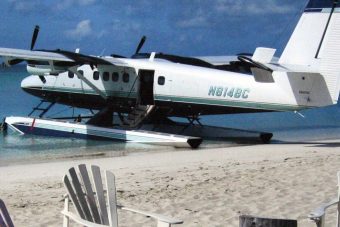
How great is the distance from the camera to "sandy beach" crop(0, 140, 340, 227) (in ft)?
27.3

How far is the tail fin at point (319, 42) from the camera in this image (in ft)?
55.3

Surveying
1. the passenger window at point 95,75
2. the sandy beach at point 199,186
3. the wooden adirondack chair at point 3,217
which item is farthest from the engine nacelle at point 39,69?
the wooden adirondack chair at point 3,217

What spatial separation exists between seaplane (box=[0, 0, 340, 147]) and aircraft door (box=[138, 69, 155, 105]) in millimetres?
23

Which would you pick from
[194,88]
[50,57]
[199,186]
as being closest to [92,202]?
[199,186]

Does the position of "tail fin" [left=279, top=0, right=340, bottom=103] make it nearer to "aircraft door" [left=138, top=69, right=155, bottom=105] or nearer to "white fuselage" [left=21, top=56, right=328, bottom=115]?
"white fuselage" [left=21, top=56, right=328, bottom=115]

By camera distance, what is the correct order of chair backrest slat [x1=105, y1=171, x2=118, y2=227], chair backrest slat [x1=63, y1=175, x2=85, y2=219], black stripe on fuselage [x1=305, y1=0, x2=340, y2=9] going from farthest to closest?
1. black stripe on fuselage [x1=305, y1=0, x2=340, y2=9]
2. chair backrest slat [x1=105, y1=171, x2=118, y2=227]
3. chair backrest slat [x1=63, y1=175, x2=85, y2=219]

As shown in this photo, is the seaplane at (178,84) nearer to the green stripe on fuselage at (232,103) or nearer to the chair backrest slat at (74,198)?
the green stripe on fuselage at (232,103)

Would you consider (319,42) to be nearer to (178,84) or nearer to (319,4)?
(319,4)

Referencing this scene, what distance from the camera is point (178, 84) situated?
19.5m

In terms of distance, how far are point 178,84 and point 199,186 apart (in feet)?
30.0

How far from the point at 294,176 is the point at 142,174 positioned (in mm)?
2666

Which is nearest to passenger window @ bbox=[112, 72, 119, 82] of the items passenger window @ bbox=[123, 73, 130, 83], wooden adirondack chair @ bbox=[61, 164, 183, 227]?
passenger window @ bbox=[123, 73, 130, 83]

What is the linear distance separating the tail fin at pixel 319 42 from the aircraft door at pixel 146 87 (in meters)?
4.25

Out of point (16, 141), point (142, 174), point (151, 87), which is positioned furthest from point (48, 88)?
point (142, 174)
